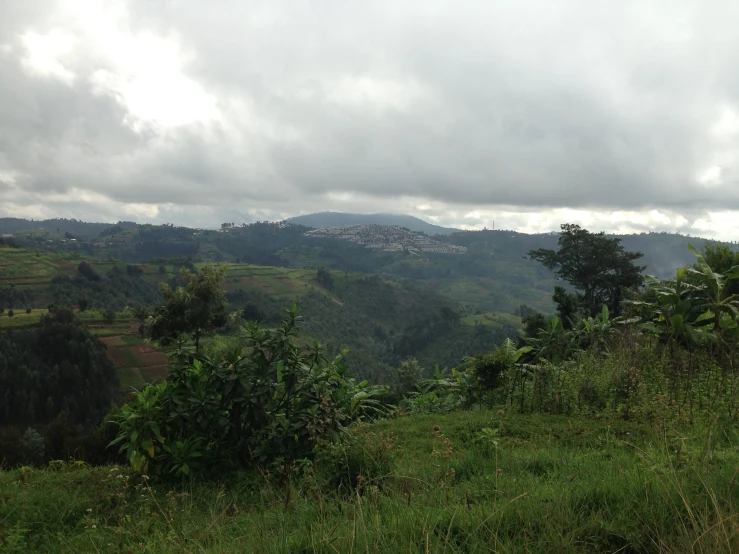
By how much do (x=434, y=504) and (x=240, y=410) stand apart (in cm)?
248

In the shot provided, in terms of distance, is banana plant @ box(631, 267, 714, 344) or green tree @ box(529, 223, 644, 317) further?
green tree @ box(529, 223, 644, 317)

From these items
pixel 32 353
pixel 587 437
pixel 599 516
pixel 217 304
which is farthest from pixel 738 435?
pixel 32 353

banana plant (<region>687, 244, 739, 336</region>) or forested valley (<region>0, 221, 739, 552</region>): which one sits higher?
banana plant (<region>687, 244, 739, 336</region>)

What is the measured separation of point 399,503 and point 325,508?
531 mm

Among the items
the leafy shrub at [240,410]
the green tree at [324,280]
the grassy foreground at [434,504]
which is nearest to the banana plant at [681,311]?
the grassy foreground at [434,504]

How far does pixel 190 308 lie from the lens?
9.39 metres

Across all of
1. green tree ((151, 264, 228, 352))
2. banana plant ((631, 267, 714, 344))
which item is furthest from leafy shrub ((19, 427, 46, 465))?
banana plant ((631, 267, 714, 344))

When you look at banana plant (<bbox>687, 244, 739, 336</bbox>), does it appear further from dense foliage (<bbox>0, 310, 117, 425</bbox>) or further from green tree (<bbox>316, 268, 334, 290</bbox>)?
green tree (<bbox>316, 268, 334, 290</bbox>)

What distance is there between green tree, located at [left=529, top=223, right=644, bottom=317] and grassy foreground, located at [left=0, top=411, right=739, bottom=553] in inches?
924

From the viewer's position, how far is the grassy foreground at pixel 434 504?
7.68 ft

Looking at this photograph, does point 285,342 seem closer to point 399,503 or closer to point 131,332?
point 399,503

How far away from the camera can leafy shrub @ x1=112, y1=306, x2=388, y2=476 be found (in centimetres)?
443

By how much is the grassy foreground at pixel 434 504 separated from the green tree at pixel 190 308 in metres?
4.11

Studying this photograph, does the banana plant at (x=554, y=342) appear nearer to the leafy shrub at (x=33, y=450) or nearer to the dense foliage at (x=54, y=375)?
the leafy shrub at (x=33, y=450)
